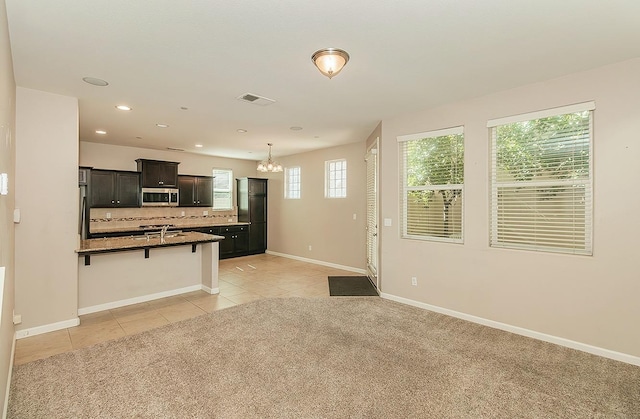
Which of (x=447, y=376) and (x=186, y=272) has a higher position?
(x=186, y=272)

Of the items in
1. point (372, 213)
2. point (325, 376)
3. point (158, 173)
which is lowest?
point (325, 376)

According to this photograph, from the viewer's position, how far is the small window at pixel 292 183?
7.97 m

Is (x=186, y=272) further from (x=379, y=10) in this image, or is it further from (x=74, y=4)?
(x=379, y=10)

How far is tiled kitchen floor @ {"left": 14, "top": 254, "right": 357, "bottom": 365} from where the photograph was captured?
3217 mm

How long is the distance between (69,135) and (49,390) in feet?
8.87

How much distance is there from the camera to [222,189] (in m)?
8.54

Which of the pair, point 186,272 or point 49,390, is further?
point 186,272

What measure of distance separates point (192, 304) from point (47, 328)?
156 centimetres

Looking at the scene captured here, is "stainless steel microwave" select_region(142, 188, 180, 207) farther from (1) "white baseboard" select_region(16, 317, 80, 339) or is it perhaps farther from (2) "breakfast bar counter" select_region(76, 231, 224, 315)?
(1) "white baseboard" select_region(16, 317, 80, 339)

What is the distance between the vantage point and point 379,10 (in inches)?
79.7

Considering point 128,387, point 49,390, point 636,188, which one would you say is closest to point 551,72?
point 636,188

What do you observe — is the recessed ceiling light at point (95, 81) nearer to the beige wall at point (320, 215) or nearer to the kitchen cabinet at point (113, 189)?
the kitchen cabinet at point (113, 189)

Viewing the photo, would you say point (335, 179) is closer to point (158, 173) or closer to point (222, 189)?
point (222, 189)

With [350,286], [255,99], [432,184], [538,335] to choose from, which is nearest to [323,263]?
[350,286]
